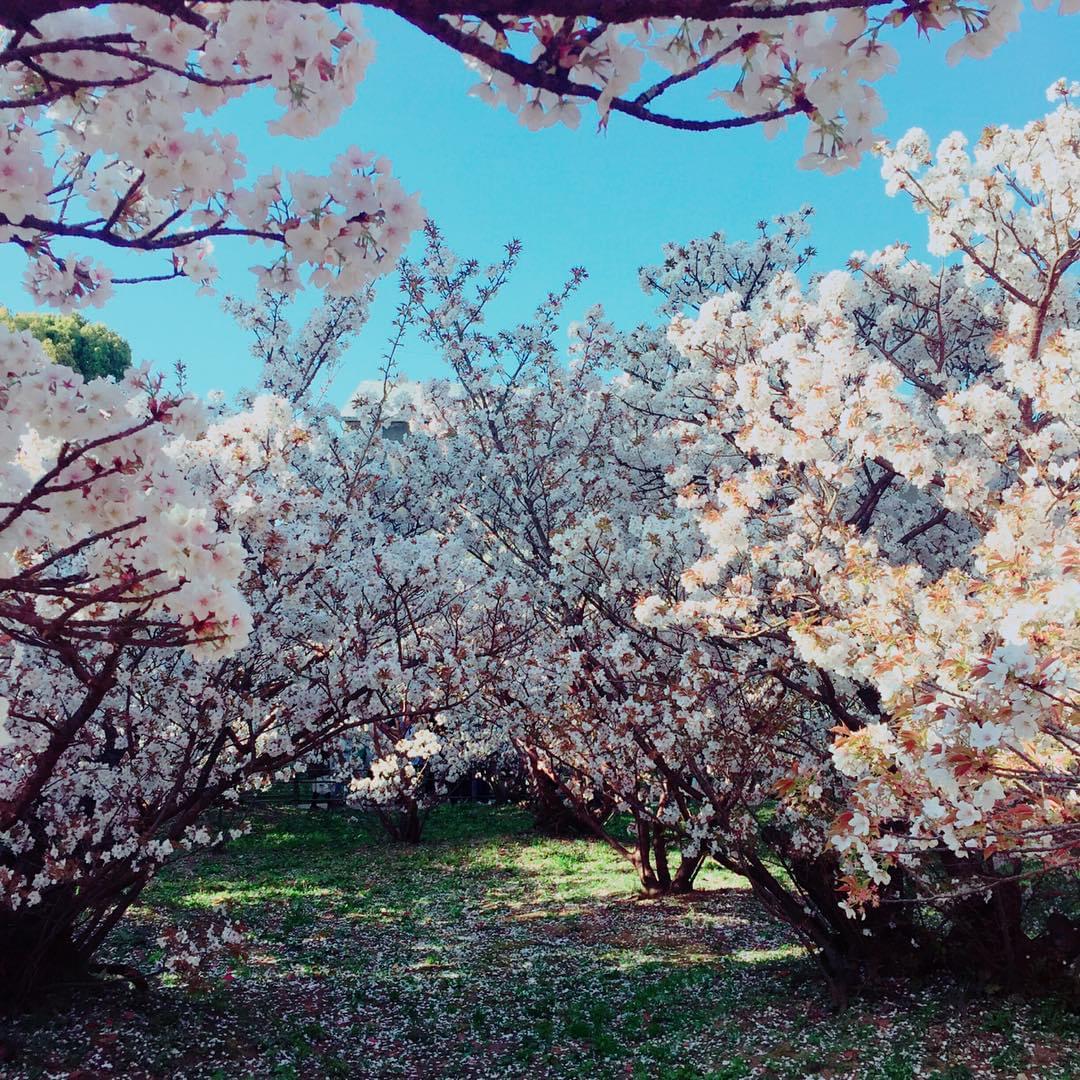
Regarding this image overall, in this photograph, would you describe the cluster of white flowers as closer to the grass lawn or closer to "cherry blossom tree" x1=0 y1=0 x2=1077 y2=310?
"cherry blossom tree" x1=0 y1=0 x2=1077 y2=310

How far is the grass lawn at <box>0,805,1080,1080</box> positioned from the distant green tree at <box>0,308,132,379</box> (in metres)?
21.4

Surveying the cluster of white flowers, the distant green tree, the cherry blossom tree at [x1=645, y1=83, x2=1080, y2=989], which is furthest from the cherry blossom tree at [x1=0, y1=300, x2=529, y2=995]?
the distant green tree

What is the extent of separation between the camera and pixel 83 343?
94.6 ft

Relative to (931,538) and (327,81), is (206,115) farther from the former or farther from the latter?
(931,538)

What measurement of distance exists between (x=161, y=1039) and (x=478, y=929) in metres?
4.11

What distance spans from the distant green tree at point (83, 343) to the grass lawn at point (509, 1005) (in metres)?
21.4

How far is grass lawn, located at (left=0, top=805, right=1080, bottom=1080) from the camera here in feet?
18.2

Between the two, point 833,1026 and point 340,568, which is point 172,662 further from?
point 833,1026

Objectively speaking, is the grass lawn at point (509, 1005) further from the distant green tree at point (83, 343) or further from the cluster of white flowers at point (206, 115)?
the distant green tree at point (83, 343)

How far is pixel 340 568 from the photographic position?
796 centimetres

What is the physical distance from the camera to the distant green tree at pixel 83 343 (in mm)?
26859

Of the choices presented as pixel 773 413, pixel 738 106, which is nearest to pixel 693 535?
pixel 773 413

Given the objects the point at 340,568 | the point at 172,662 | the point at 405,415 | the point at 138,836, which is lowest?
the point at 138,836

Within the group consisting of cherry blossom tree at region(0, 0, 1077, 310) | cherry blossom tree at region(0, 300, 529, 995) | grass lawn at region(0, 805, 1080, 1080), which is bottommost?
grass lawn at region(0, 805, 1080, 1080)
